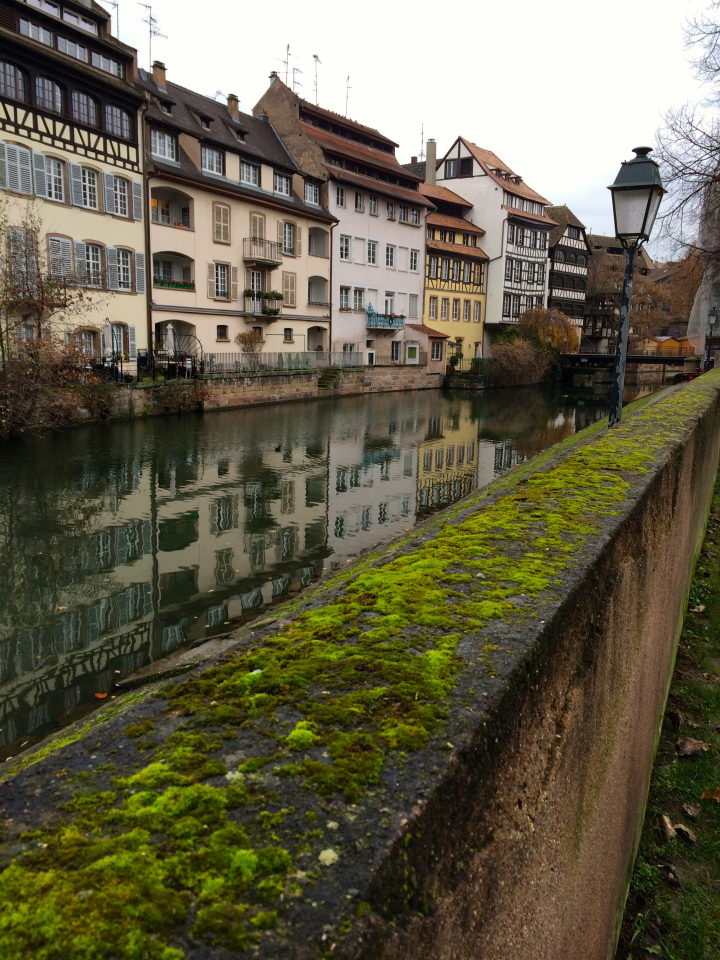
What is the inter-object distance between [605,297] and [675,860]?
7706 centimetres

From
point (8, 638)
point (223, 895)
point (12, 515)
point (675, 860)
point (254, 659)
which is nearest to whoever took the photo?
point (223, 895)

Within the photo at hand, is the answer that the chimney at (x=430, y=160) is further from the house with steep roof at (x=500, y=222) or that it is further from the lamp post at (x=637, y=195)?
the lamp post at (x=637, y=195)

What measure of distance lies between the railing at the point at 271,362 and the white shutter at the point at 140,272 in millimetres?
3718

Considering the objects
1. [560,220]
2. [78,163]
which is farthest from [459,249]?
[78,163]

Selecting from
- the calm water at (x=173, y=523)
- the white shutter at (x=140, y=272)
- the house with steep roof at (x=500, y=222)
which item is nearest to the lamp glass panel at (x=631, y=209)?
the calm water at (x=173, y=523)

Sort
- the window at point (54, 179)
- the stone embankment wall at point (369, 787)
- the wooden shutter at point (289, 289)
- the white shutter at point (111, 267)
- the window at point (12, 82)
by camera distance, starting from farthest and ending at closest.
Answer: the wooden shutter at point (289, 289) → the white shutter at point (111, 267) → the window at point (54, 179) → the window at point (12, 82) → the stone embankment wall at point (369, 787)

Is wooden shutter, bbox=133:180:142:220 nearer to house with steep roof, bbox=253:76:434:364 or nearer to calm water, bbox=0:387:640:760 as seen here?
calm water, bbox=0:387:640:760

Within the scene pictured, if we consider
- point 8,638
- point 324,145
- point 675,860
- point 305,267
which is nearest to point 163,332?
point 305,267

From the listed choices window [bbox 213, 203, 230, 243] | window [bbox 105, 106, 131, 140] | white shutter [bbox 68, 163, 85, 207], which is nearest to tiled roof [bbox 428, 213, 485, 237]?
window [bbox 213, 203, 230, 243]

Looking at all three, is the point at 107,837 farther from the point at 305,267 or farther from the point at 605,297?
the point at 605,297

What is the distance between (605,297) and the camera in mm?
75000

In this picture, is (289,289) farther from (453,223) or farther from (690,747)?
(690,747)

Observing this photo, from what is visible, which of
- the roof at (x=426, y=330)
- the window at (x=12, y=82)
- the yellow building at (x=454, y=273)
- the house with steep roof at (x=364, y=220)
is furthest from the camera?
the yellow building at (x=454, y=273)

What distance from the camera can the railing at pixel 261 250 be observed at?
3672 centimetres
